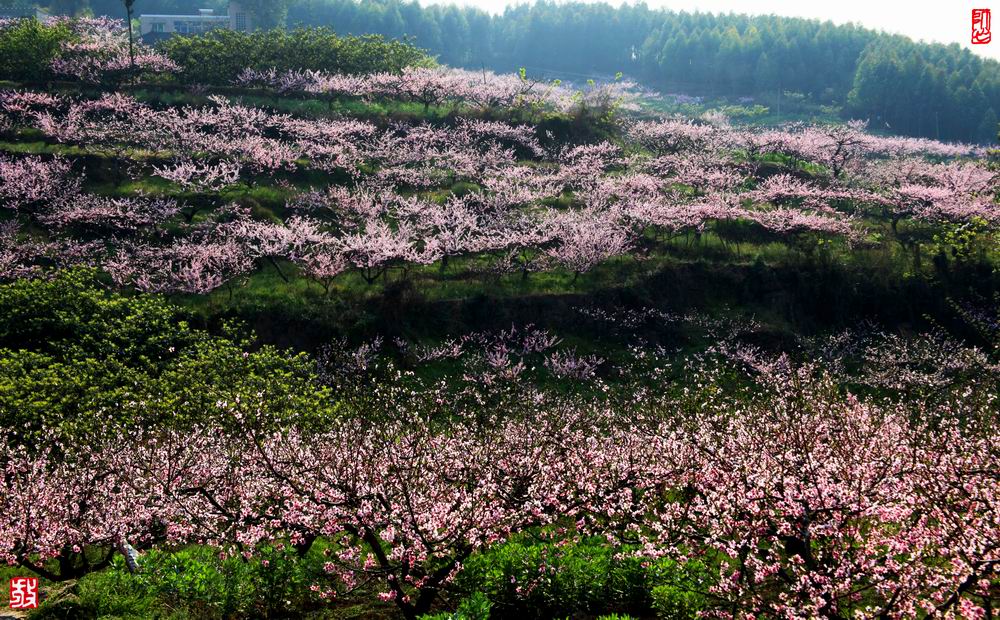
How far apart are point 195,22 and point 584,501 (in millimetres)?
123553

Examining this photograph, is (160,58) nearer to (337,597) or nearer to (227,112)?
(227,112)

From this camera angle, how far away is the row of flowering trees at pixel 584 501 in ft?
36.4

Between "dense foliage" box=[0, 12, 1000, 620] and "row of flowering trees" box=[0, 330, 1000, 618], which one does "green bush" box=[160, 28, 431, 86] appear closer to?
"dense foliage" box=[0, 12, 1000, 620]

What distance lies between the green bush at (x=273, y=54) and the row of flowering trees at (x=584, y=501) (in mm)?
46722

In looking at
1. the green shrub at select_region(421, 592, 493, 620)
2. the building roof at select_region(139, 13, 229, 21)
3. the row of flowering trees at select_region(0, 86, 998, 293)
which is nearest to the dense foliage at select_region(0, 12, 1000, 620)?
the green shrub at select_region(421, 592, 493, 620)

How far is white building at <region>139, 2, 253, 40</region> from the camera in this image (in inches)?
4336

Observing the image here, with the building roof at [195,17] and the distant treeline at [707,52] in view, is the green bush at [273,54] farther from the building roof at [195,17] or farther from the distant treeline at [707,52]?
the distant treeline at [707,52]

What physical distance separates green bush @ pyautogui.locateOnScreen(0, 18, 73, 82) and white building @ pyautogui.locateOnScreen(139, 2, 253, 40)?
2458 inches

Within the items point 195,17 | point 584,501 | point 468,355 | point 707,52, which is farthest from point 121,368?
point 707,52

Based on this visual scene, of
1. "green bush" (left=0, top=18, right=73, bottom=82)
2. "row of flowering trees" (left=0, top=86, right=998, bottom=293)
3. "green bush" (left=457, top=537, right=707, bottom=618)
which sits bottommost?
"green bush" (left=457, top=537, right=707, bottom=618)

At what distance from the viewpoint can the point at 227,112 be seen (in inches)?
1989

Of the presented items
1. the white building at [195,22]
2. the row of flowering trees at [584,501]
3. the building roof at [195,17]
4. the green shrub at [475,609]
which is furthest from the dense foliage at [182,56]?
the green shrub at [475,609]

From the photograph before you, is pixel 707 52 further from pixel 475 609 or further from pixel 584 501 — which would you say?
pixel 475 609

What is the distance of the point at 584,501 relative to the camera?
14922 mm
